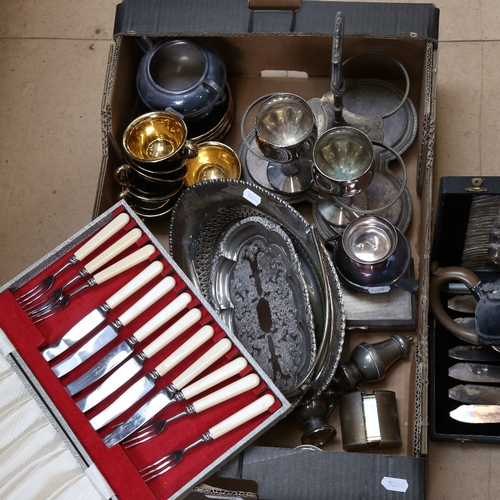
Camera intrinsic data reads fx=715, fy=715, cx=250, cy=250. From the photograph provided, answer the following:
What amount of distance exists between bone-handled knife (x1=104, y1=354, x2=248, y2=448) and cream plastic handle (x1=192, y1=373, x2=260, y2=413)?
16mm

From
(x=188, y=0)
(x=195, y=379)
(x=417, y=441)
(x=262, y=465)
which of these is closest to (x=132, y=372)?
(x=195, y=379)

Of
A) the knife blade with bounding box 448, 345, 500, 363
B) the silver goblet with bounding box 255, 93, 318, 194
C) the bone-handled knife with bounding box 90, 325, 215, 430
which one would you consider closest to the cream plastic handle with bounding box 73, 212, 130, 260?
the bone-handled knife with bounding box 90, 325, 215, 430

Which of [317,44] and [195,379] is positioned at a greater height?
[317,44]

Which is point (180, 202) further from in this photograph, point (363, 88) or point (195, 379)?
point (363, 88)

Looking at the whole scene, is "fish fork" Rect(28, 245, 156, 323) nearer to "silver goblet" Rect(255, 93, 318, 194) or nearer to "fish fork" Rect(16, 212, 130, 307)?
"fish fork" Rect(16, 212, 130, 307)

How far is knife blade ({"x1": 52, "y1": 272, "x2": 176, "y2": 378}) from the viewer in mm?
1147

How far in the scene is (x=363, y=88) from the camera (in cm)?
156

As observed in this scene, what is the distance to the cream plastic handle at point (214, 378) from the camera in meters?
1.12

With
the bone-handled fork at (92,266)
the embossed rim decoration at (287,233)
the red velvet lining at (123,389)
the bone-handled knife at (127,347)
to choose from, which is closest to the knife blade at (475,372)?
the embossed rim decoration at (287,233)

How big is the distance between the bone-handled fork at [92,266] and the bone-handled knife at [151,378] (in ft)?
0.63

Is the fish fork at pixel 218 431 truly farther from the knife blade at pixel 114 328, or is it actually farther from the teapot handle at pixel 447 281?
the teapot handle at pixel 447 281

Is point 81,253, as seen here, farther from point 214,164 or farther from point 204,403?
point 214,164

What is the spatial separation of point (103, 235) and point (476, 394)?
761 mm

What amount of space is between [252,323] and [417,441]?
361mm
